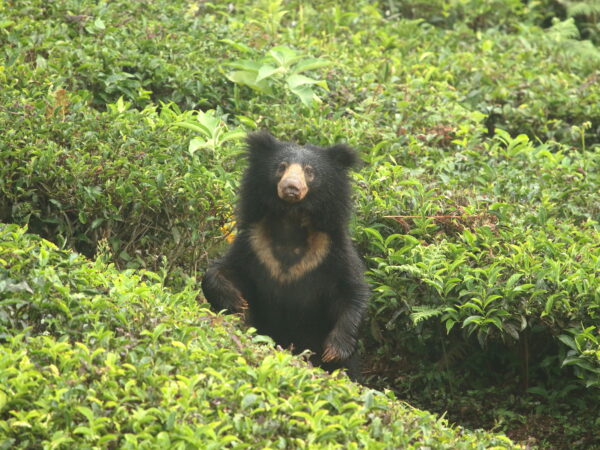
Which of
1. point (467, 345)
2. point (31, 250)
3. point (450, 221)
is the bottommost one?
point (467, 345)

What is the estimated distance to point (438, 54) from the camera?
36.3 ft

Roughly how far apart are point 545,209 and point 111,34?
12.9 feet

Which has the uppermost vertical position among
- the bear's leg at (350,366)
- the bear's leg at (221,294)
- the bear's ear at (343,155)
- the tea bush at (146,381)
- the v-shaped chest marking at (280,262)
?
the bear's ear at (343,155)

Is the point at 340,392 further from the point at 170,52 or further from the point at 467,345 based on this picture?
the point at 170,52

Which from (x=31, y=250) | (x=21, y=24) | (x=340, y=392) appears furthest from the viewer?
(x=21, y=24)

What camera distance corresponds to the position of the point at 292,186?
6.08 meters

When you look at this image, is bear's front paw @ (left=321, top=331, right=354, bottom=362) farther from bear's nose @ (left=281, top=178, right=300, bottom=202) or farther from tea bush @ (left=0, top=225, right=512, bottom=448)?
bear's nose @ (left=281, top=178, right=300, bottom=202)

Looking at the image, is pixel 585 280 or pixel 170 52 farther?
pixel 170 52

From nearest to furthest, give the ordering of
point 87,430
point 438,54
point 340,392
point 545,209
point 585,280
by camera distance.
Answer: point 87,430, point 340,392, point 585,280, point 545,209, point 438,54

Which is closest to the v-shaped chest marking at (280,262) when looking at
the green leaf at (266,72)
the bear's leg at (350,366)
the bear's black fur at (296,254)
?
the bear's black fur at (296,254)

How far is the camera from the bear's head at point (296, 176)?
6289mm

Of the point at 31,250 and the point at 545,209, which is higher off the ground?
the point at 31,250

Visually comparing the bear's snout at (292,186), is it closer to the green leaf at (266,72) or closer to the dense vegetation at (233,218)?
the dense vegetation at (233,218)

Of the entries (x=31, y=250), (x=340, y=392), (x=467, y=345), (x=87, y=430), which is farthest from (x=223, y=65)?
(x=87, y=430)
